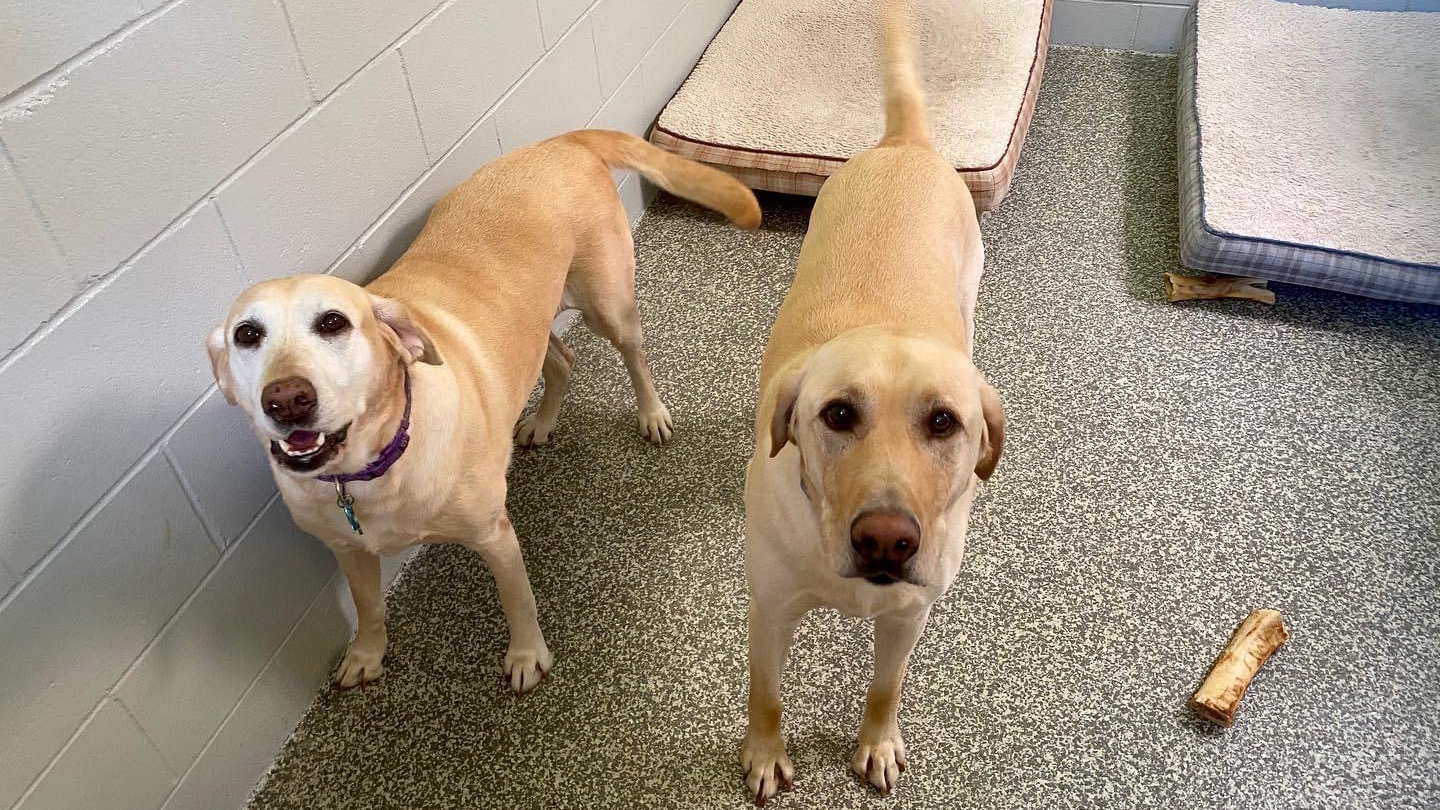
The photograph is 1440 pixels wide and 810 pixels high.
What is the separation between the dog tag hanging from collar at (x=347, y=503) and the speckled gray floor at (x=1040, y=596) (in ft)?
1.61

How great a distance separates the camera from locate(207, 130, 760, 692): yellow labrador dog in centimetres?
108

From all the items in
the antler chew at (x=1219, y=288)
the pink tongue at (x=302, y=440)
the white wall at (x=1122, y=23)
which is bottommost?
the antler chew at (x=1219, y=288)

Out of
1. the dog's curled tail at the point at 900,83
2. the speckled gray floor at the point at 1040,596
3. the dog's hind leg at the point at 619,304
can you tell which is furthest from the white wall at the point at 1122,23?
the dog's hind leg at the point at 619,304

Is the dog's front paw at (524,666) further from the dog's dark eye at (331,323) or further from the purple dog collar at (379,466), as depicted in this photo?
the dog's dark eye at (331,323)

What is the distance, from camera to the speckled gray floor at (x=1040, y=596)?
146cm

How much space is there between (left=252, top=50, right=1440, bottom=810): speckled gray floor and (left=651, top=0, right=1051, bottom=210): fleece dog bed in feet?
1.25

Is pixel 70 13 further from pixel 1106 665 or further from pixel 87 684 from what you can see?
pixel 1106 665

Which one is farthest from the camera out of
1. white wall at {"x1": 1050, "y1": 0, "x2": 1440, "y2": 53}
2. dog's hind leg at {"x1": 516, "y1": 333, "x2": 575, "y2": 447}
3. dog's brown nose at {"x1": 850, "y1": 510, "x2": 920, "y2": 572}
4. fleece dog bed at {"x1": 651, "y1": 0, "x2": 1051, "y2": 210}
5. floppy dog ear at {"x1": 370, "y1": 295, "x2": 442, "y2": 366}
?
Result: white wall at {"x1": 1050, "y1": 0, "x2": 1440, "y2": 53}

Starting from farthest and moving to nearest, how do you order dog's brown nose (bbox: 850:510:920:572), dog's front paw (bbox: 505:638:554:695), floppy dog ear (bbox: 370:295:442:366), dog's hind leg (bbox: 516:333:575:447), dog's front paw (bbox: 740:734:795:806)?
dog's hind leg (bbox: 516:333:575:447) → dog's front paw (bbox: 505:638:554:695) → dog's front paw (bbox: 740:734:795:806) → floppy dog ear (bbox: 370:295:442:366) → dog's brown nose (bbox: 850:510:920:572)

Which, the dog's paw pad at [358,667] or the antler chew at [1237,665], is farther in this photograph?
the dog's paw pad at [358,667]

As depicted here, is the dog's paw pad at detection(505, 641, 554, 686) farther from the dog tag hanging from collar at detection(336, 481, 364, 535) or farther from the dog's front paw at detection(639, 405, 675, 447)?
the dog's front paw at detection(639, 405, 675, 447)

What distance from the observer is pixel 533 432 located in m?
2.03

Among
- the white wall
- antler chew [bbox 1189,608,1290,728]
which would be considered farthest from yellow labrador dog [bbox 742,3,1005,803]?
the white wall

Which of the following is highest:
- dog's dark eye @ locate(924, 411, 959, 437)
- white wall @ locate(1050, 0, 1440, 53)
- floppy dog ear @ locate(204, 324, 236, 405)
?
floppy dog ear @ locate(204, 324, 236, 405)
